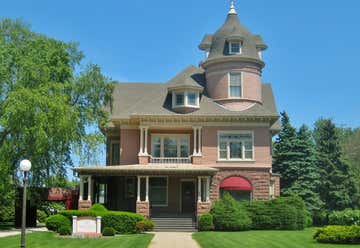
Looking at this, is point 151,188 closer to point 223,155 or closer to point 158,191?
point 158,191

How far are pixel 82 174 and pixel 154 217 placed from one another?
17.8 feet

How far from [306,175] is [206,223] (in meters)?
14.8

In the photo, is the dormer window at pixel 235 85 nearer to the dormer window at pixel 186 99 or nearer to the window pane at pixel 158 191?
the dormer window at pixel 186 99

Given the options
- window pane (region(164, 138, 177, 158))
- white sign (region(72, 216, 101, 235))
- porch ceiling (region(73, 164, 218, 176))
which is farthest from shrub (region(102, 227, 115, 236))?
window pane (region(164, 138, 177, 158))

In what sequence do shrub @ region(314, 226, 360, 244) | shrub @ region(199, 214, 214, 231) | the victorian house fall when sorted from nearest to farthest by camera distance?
shrub @ region(314, 226, 360, 244)
shrub @ region(199, 214, 214, 231)
the victorian house

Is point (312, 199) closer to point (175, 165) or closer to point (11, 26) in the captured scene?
point (175, 165)

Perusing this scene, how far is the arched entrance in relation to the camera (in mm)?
36859

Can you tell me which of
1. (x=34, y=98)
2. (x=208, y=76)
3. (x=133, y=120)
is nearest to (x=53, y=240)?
(x=34, y=98)

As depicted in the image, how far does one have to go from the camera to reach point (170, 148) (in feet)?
128

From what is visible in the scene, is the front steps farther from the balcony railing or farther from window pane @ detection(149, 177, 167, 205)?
the balcony railing

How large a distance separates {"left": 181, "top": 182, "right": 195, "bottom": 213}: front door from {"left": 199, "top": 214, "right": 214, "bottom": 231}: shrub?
5285mm

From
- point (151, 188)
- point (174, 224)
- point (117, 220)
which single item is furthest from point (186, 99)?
point (117, 220)

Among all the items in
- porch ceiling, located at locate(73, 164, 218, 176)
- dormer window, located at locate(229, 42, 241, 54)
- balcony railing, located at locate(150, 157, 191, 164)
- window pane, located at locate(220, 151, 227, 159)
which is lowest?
porch ceiling, located at locate(73, 164, 218, 176)

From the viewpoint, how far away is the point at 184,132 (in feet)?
128
